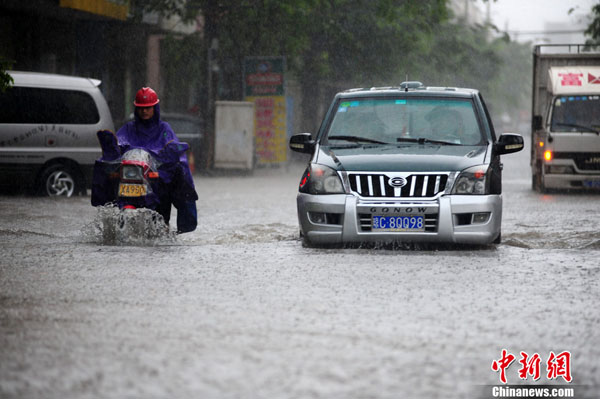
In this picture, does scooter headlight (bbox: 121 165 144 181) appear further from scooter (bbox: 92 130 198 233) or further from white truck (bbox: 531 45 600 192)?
white truck (bbox: 531 45 600 192)

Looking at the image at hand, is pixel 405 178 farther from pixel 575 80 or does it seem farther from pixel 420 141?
pixel 575 80

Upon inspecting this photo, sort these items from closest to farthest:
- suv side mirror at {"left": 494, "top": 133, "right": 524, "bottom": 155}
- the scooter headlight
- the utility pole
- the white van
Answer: the scooter headlight
suv side mirror at {"left": 494, "top": 133, "right": 524, "bottom": 155}
the white van
the utility pole

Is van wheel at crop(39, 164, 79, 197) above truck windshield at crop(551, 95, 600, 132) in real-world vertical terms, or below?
below

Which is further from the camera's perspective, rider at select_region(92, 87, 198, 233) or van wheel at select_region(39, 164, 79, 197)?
van wheel at select_region(39, 164, 79, 197)

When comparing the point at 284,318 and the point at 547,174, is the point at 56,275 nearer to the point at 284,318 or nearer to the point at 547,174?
the point at 284,318

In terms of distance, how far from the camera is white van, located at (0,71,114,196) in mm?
18422

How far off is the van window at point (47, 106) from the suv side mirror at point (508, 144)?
962 centimetres

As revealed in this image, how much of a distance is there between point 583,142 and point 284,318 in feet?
50.9

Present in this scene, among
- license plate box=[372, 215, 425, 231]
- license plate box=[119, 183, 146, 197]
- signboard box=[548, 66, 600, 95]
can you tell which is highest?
signboard box=[548, 66, 600, 95]

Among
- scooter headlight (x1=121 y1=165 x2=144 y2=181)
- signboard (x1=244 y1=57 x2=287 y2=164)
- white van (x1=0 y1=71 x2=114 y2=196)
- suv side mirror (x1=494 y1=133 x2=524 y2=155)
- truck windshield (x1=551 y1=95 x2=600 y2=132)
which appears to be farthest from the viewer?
signboard (x1=244 y1=57 x2=287 y2=164)

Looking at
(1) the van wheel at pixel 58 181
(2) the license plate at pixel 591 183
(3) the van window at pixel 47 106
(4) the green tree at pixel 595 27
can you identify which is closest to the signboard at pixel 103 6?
(3) the van window at pixel 47 106

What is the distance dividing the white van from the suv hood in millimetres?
8744

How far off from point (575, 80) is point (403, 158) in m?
13.0

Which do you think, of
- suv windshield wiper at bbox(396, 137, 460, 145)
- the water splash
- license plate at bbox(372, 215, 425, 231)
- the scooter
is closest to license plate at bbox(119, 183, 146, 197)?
the scooter
